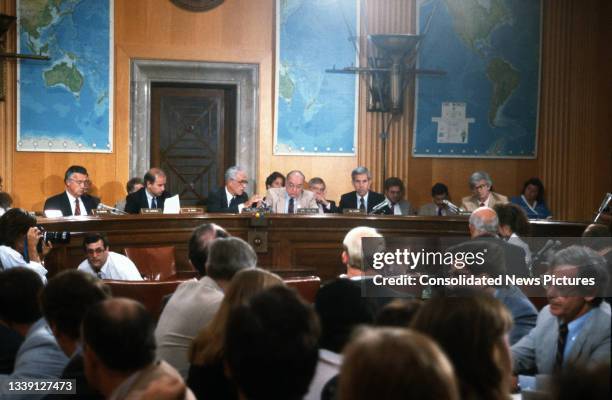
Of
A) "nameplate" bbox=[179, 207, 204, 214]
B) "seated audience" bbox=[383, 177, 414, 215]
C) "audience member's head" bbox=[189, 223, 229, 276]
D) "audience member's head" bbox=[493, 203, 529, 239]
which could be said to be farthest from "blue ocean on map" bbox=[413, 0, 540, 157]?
"audience member's head" bbox=[189, 223, 229, 276]

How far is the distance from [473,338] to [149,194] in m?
6.63

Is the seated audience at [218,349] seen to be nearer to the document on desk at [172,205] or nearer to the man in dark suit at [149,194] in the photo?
the document on desk at [172,205]

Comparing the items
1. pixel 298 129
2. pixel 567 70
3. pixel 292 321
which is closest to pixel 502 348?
pixel 292 321

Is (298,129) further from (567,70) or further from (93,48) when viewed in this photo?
(567,70)

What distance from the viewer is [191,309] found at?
3541 mm

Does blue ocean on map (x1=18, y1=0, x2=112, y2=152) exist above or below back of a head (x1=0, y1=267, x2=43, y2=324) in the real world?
above

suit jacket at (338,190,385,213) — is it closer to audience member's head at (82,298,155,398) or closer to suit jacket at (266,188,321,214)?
suit jacket at (266,188,321,214)

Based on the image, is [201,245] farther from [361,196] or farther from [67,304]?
[361,196]

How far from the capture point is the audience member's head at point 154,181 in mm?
8352

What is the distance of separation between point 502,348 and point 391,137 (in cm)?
802

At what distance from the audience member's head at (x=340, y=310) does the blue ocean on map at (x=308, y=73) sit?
681 cm

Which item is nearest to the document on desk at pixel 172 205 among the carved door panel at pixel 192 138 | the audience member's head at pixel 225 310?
the carved door panel at pixel 192 138

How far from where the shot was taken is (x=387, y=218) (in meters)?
8.15

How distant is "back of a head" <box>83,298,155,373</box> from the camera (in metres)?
2.36
